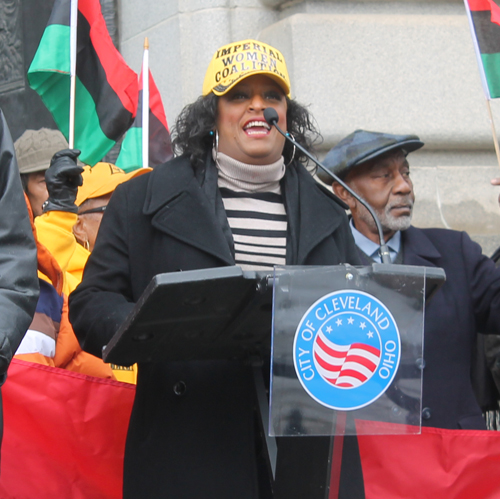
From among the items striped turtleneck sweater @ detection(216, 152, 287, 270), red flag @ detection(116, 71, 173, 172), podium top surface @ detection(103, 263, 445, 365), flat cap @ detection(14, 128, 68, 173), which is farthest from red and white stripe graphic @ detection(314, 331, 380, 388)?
red flag @ detection(116, 71, 173, 172)

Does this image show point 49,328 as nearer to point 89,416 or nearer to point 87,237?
point 89,416

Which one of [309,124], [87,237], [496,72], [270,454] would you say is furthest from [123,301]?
[496,72]

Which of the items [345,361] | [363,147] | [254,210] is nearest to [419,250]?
[363,147]

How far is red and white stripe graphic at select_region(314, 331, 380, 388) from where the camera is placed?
66.9 inches

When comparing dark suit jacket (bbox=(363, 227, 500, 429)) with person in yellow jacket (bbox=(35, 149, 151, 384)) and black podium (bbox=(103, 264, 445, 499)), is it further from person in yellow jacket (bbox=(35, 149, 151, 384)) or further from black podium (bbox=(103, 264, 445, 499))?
black podium (bbox=(103, 264, 445, 499))

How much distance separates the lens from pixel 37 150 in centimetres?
431

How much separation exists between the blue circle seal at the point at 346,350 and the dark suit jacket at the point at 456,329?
5.13 feet

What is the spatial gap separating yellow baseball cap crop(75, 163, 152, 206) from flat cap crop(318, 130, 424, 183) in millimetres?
958

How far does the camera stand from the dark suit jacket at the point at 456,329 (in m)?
3.23

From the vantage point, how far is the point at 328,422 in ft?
5.62

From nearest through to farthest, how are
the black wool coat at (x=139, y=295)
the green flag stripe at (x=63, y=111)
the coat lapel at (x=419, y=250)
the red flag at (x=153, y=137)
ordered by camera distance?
the black wool coat at (x=139, y=295)
the coat lapel at (x=419, y=250)
the green flag stripe at (x=63, y=111)
the red flag at (x=153, y=137)

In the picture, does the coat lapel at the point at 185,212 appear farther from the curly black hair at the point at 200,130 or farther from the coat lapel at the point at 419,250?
the coat lapel at the point at 419,250

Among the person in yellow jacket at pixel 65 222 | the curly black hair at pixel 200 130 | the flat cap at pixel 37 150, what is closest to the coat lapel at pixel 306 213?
the curly black hair at pixel 200 130

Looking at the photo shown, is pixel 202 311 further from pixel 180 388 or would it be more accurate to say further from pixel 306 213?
pixel 306 213
